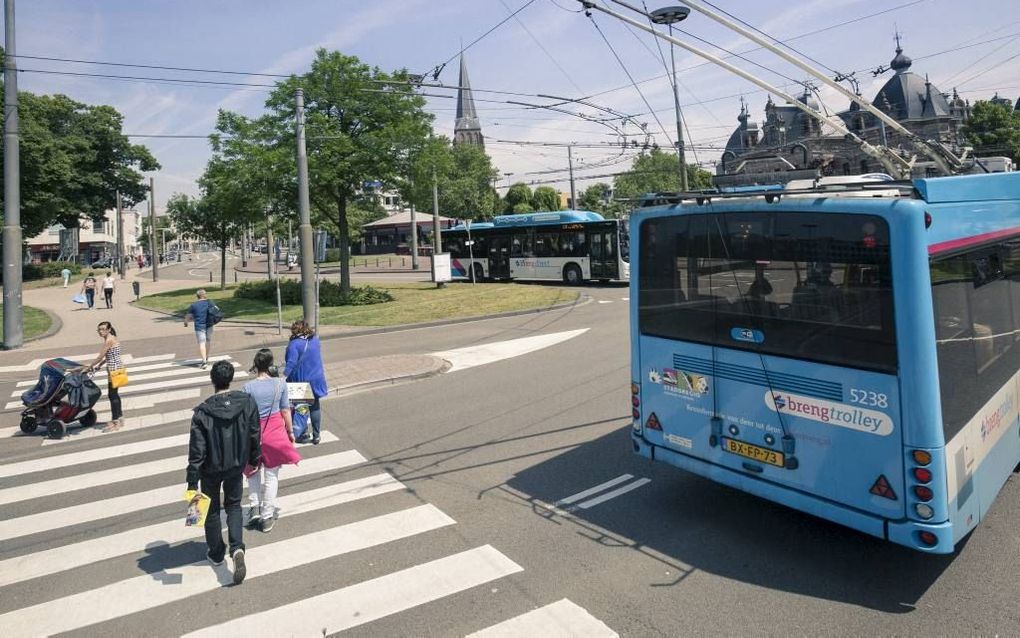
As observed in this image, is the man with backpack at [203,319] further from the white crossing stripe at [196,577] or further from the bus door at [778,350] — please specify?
the bus door at [778,350]

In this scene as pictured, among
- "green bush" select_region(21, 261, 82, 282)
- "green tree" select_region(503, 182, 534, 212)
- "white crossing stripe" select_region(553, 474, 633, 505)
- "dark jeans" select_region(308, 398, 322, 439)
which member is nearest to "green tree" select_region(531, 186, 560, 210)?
"green tree" select_region(503, 182, 534, 212)

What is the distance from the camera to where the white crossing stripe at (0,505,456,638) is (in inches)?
195

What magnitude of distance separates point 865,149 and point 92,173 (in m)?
63.4

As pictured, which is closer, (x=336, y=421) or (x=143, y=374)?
(x=336, y=421)

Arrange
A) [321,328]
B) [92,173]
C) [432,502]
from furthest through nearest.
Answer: [92,173]
[321,328]
[432,502]

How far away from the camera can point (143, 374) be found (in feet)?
48.9

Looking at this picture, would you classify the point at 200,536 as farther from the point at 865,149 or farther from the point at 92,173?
the point at 92,173

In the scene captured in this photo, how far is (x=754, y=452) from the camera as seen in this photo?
18.1ft

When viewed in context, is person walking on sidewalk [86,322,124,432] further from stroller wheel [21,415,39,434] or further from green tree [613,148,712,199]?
green tree [613,148,712,199]

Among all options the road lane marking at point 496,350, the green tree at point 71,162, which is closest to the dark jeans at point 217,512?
the road lane marking at point 496,350

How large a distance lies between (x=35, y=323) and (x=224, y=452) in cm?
2311

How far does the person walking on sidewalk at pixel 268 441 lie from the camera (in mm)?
6109

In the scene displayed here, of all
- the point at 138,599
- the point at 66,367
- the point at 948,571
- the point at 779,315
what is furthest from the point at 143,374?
the point at 948,571

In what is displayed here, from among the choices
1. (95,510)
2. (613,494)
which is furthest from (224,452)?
(613,494)
